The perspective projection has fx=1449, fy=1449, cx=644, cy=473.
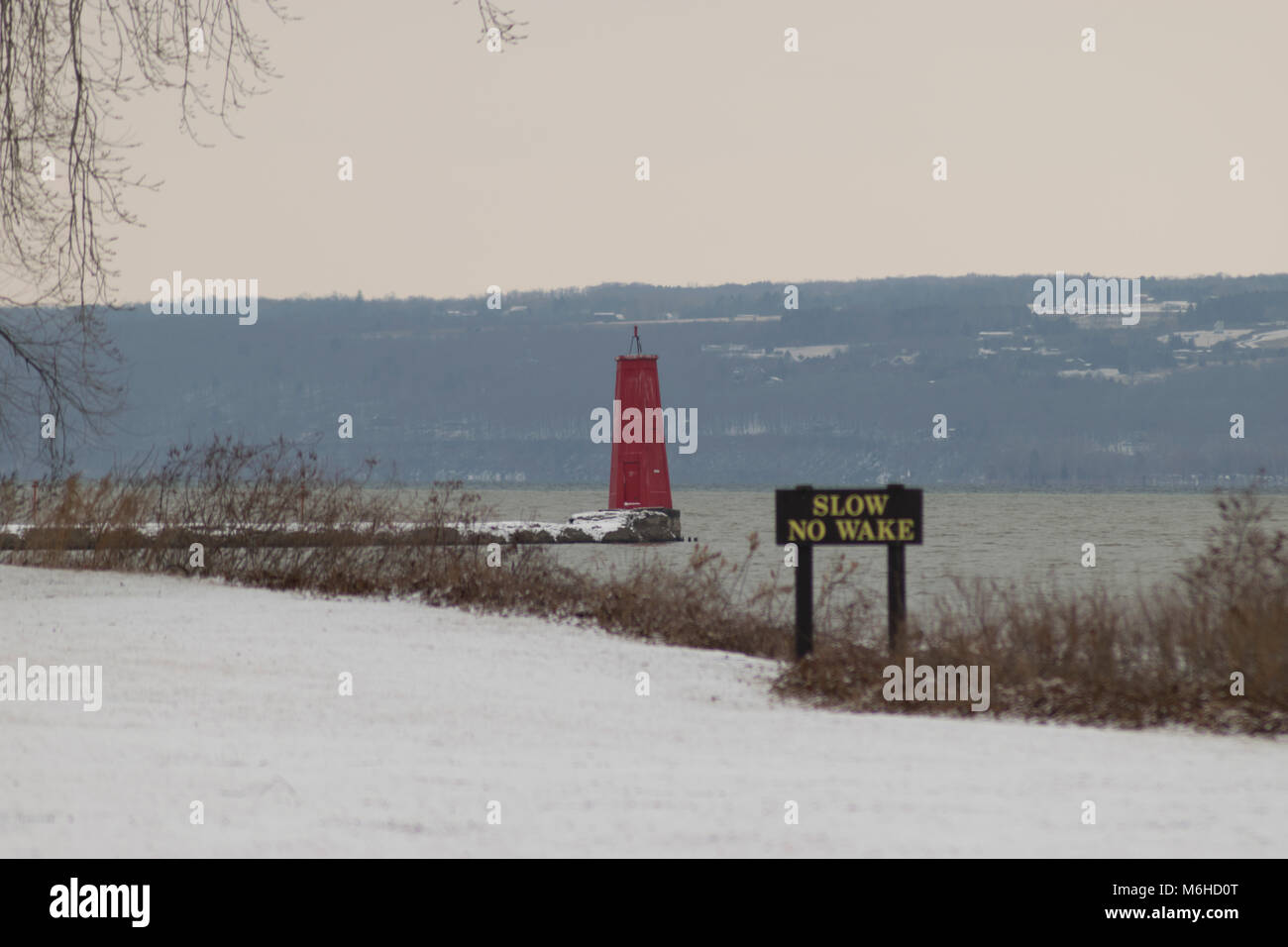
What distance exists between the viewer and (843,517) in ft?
41.7

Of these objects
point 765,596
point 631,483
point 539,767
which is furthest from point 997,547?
point 539,767

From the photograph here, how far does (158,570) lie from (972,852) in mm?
14505

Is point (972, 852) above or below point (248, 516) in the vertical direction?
below

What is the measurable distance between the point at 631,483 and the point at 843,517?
138ft

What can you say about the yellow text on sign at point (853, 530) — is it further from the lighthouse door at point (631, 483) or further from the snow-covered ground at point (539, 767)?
the lighthouse door at point (631, 483)

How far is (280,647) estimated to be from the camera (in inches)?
488

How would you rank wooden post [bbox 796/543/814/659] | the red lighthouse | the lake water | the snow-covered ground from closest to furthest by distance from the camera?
the snow-covered ground < wooden post [bbox 796/543/814/659] < the lake water < the red lighthouse

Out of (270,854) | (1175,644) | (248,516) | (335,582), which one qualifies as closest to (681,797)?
(270,854)

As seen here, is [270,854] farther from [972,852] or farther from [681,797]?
[972,852]

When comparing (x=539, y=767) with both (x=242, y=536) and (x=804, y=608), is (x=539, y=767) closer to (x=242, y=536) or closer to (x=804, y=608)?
(x=804, y=608)

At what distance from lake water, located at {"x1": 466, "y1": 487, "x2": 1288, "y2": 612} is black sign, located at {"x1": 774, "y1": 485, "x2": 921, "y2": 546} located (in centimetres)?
323

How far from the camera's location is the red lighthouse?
4706 centimetres

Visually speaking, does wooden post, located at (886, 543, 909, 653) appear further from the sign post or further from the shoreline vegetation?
the shoreline vegetation

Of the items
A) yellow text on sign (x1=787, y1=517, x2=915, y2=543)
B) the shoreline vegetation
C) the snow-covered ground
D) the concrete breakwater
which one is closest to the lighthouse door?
the shoreline vegetation
